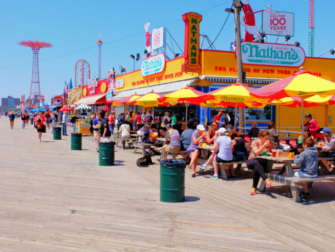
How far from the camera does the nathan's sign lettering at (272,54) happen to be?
65.4 feet

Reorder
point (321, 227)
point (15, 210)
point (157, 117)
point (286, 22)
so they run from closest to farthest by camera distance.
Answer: point (321, 227) < point (15, 210) < point (286, 22) < point (157, 117)

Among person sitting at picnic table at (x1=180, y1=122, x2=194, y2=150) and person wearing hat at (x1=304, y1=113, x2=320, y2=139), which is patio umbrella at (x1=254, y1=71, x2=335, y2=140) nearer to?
person sitting at picnic table at (x1=180, y1=122, x2=194, y2=150)

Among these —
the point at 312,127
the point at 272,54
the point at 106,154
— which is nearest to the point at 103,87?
the point at 272,54

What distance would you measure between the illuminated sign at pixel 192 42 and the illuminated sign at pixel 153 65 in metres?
4.67

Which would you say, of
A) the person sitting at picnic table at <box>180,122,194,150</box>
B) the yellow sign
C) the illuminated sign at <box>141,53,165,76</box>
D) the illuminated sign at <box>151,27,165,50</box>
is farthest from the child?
the yellow sign

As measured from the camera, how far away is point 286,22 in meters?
22.5

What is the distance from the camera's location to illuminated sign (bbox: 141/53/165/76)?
23.6 m

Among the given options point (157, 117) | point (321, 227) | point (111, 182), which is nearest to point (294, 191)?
point (321, 227)

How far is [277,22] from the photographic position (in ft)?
73.0

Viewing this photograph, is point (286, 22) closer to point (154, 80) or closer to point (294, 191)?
point (154, 80)

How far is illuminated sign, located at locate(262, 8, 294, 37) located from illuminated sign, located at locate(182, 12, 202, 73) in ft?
18.9

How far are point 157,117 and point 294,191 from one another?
18.6m

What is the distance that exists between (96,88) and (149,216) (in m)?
38.0

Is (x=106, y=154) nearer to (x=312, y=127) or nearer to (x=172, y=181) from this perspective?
(x=172, y=181)
